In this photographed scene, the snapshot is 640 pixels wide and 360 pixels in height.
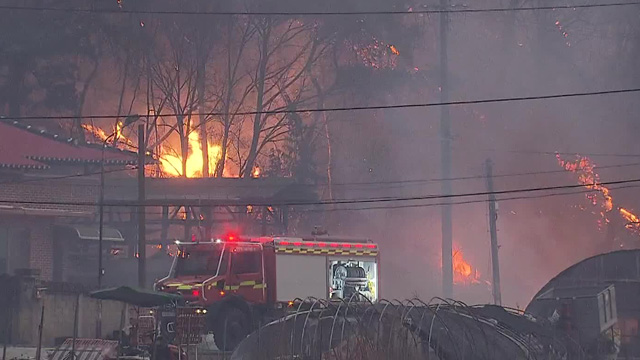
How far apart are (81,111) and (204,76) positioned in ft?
19.8

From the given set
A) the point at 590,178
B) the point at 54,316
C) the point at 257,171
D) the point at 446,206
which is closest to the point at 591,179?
the point at 590,178

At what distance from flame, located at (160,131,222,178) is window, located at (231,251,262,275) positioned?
82.2 feet

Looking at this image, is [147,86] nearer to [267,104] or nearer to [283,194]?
[267,104]

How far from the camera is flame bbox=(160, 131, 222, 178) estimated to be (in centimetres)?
4734

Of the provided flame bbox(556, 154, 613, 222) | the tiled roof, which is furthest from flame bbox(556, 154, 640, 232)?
the tiled roof

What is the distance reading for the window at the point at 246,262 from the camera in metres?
21.9

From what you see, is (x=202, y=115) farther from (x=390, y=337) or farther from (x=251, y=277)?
(x=390, y=337)

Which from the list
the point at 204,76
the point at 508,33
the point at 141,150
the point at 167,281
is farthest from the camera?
the point at 508,33

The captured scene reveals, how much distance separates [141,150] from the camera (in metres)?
28.2

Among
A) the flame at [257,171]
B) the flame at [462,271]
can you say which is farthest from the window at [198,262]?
the flame at [462,271]

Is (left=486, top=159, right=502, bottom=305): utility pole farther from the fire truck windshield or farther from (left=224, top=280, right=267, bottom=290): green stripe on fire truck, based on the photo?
the fire truck windshield

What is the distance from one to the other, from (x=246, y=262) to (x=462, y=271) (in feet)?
88.7

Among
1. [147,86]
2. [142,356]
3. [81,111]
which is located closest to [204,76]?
[147,86]

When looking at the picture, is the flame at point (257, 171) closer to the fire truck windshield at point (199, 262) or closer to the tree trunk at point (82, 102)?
the tree trunk at point (82, 102)
